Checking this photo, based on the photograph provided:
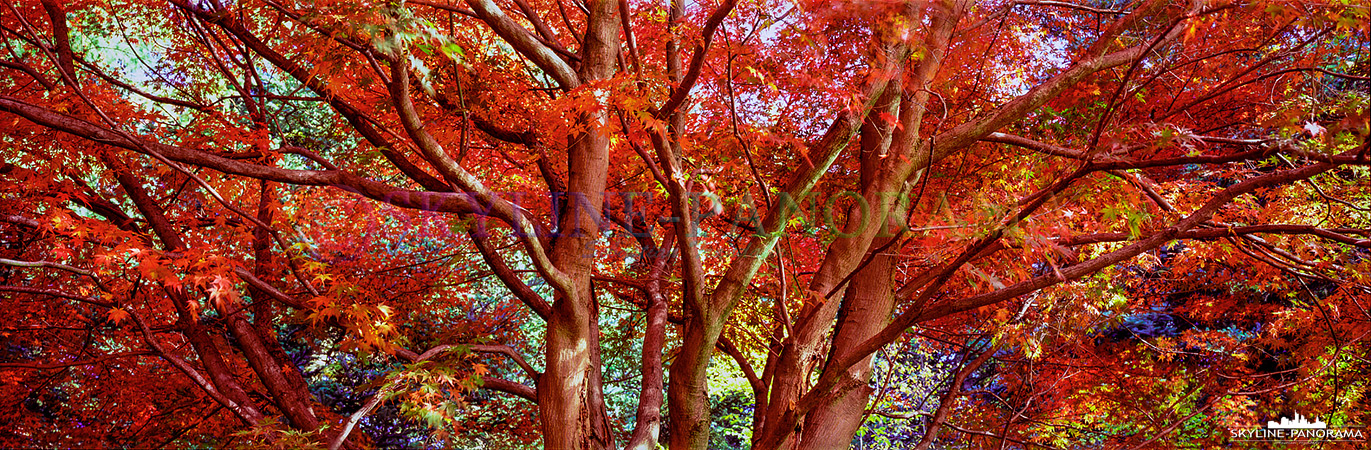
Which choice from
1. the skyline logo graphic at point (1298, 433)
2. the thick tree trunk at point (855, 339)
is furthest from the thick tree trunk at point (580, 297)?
the skyline logo graphic at point (1298, 433)

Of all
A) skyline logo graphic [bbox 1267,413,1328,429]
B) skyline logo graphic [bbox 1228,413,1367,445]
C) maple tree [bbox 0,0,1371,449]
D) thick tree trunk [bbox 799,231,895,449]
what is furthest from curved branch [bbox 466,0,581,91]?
skyline logo graphic [bbox 1267,413,1328,429]

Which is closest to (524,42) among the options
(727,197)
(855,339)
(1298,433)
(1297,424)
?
(727,197)

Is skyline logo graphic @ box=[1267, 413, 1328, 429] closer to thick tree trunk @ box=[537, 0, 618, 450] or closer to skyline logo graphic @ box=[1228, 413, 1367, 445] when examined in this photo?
skyline logo graphic @ box=[1228, 413, 1367, 445]

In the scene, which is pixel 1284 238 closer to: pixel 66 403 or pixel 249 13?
pixel 249 13

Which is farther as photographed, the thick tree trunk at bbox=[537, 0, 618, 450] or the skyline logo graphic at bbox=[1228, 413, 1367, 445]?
the skyline logo graphic at bbox=[1228, 413, 1367, 445]

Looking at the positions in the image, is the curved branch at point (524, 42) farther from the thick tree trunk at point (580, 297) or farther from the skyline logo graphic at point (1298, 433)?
the skyline logo graphic at point (1298, 433)

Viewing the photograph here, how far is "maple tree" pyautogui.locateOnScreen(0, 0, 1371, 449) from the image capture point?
3.49 m

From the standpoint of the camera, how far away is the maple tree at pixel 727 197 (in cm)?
349

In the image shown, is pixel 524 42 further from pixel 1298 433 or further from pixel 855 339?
pixel 1298 433

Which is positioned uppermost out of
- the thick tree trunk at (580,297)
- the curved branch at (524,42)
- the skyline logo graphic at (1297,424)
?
the curved branch at (524,42)

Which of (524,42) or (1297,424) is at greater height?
(524,42)

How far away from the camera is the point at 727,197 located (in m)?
5.46

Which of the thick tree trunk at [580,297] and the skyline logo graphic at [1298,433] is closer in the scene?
the thick tree trunk at [580,297]

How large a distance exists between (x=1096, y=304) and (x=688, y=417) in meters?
2.38
